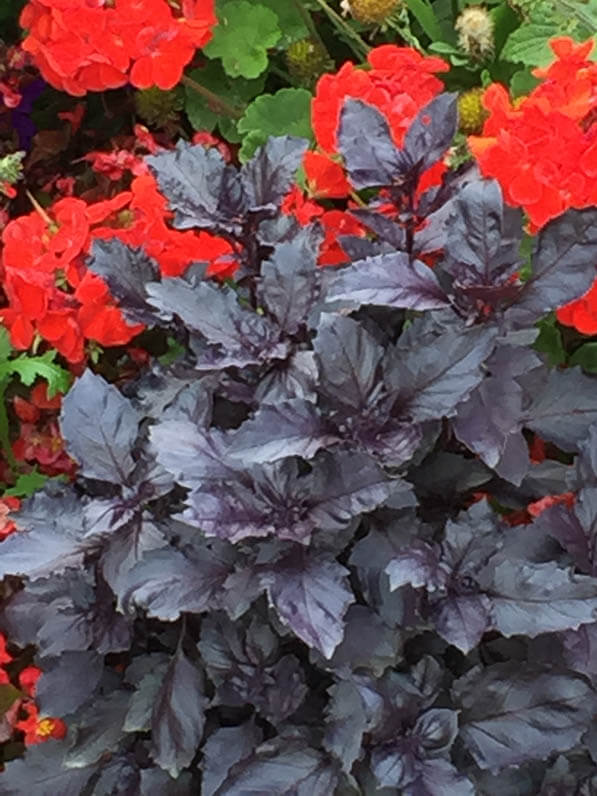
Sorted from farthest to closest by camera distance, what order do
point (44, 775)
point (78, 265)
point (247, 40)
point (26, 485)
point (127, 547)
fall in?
1. point (247, 40)
2. point (26, 485)
3. point (78, 265)
4. point (44, 775)
5. point (127, 547)

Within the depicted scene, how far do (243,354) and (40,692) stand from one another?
14.6 inches

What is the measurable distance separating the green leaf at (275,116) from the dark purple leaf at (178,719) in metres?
0.65

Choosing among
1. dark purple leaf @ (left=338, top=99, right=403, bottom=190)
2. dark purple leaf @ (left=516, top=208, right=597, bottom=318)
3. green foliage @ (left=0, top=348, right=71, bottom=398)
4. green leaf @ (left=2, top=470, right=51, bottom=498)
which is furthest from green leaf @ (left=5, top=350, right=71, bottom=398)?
dark purple leaf @ (left=516, top=208, right=597, bottom=318)

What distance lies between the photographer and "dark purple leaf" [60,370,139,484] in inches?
37.2

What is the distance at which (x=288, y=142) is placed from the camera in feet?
3.29

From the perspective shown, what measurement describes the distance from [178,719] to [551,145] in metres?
0.59

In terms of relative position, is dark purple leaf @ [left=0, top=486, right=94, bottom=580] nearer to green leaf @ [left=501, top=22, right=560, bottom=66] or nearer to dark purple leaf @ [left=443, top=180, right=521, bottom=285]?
dark purple leaf @ [left=443, top=180, right=521, bottom=285]

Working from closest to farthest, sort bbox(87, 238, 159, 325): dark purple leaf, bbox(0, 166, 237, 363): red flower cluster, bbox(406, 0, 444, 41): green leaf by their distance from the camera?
bbox(87, 238, 159, 325): dark purple leaf → bbox(0, 166, 237, 363): red flower cluster → bbox(406, 0, 444, 41): green leaf

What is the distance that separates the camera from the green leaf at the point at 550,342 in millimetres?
1159

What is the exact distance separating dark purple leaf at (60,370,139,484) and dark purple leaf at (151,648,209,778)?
0.18 m

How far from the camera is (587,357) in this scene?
117cm

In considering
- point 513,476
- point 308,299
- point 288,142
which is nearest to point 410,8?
point 288,142

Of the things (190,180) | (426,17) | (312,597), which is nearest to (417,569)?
(312,597)

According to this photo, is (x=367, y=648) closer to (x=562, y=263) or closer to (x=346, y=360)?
(x=346, y=360)
